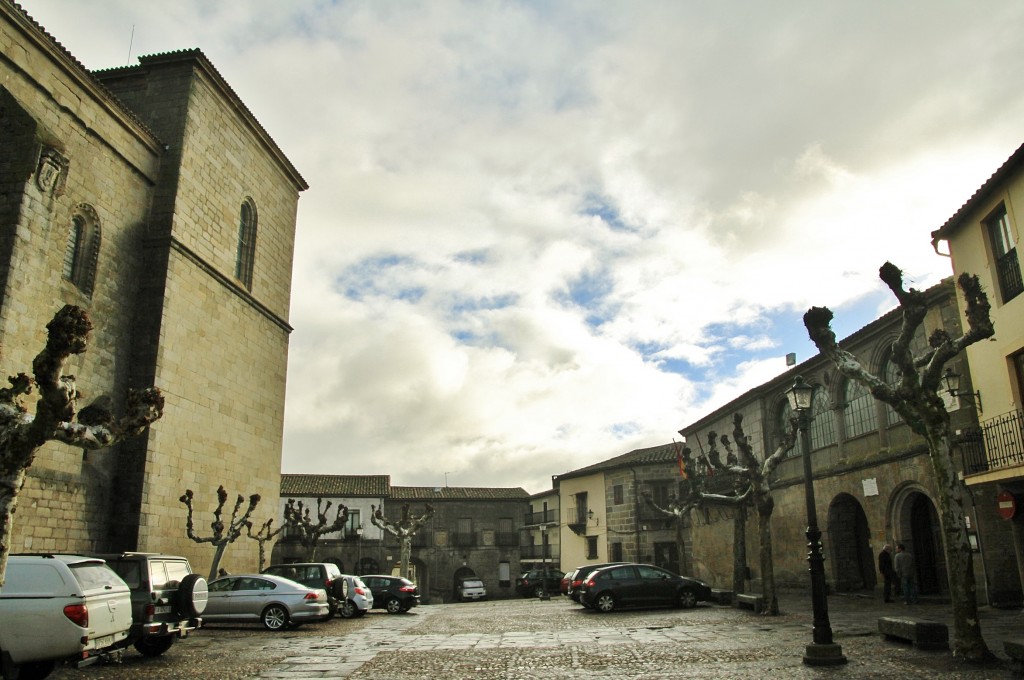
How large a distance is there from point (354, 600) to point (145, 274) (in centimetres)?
1075

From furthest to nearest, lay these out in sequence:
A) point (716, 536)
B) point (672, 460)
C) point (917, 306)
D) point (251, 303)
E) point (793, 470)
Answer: point (672, 460), point (716, 536), point (793, 470), point (251, 303), point (917, 306)

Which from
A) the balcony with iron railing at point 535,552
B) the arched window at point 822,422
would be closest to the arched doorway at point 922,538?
the arched window at point 822,422

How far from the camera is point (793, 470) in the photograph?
26.0m

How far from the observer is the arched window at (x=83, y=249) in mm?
17984

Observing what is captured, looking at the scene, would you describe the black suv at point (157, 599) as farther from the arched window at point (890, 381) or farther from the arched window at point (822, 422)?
the arched window at point (822, 422)

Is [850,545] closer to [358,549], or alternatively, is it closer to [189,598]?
[189,598]


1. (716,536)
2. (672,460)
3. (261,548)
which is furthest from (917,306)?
(672,460)

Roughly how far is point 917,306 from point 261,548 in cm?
2119

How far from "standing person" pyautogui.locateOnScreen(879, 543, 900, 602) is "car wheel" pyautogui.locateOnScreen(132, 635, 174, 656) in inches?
660

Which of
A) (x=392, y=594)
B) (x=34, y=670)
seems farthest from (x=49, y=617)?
(x=392, y=594)

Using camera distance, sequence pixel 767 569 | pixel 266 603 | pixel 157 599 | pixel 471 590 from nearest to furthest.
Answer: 1. pixel 157 599
2. pixel 266 603
3. pixel 767 569
4. pixel 471 590

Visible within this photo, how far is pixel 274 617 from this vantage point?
17.0 metres

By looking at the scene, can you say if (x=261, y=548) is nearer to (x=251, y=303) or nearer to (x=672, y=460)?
(x=251, y=303)

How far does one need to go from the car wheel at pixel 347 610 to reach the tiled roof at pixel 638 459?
25.4 metres
